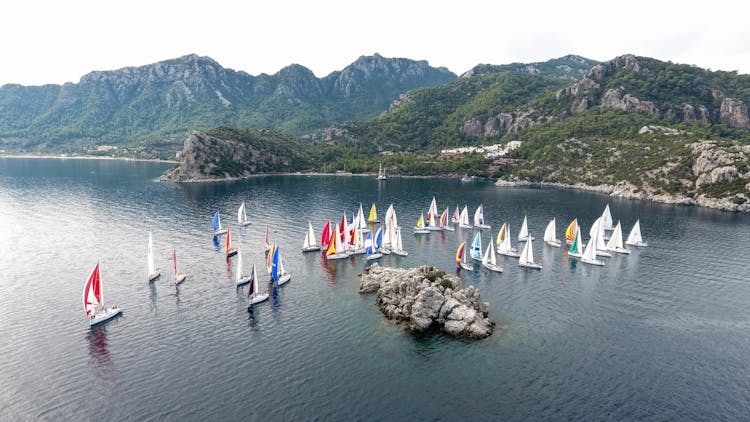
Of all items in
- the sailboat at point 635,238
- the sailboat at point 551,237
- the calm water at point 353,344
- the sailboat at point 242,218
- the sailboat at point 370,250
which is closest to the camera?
the calm water at point 353,344

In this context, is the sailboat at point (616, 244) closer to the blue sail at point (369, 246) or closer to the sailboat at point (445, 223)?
the sailboat at point (445, 223)

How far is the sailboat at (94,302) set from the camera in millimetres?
69887

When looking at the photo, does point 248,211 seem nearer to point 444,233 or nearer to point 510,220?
point 444,233

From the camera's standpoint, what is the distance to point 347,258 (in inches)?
4365

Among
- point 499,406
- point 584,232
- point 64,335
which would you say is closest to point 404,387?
point 499,406

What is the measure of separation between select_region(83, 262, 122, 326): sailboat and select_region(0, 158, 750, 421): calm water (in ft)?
6.50

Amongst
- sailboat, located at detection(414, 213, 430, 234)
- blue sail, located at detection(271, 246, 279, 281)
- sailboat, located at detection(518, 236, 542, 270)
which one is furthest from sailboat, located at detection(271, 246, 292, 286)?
sailboat, located at detection(414, 213, 430, 234)

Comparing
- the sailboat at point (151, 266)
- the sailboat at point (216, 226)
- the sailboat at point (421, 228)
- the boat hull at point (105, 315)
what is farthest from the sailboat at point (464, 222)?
the boat hull at point (105, 315)

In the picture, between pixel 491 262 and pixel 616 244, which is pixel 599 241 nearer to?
pixel 616 244

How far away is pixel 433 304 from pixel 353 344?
15467 millimetres

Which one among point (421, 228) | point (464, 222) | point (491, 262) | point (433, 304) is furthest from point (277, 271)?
point (464, 222)

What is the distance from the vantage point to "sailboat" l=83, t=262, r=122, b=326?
69887 mm

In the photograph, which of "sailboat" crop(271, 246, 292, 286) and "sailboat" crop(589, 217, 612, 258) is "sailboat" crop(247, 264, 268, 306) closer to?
"sailboat" crop(271, 246, 292, 286)

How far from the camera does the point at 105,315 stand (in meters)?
71.9
